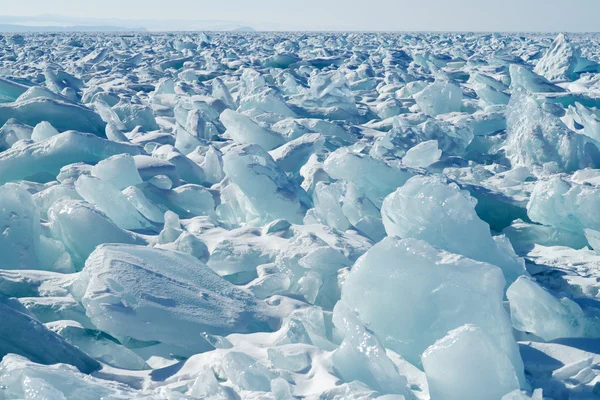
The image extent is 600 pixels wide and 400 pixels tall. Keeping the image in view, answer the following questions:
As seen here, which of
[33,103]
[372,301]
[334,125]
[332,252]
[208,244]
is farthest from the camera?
[334,125]

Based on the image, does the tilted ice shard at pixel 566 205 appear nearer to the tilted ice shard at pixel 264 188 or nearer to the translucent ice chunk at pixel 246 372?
the tilted ice shard at pixel 264 188

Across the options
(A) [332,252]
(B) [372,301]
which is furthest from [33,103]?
(B) [372,301]

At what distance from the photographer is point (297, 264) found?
2.36m

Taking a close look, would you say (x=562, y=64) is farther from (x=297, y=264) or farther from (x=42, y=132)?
(x=297, y=264)

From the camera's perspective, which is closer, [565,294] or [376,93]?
[565,294]

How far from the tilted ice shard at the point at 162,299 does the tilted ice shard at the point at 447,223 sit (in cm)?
60

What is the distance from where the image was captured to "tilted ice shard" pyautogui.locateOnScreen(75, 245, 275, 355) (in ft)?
6.32

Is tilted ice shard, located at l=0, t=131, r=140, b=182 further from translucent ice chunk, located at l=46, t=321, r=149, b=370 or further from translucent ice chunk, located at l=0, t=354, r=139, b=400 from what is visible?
translucent ice chunk, located at l=0, t=354, r=139, b=400

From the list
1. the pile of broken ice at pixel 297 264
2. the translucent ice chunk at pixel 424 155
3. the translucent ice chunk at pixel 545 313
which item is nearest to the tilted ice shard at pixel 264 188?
the pile of broken ice at pixel 297 264

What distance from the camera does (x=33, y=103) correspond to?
4.53 m

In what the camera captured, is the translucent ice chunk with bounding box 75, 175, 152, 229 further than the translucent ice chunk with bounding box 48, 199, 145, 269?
Yes

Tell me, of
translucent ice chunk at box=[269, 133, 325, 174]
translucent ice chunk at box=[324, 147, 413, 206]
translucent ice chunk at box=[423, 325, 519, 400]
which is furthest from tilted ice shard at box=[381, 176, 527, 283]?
translucent ice chunk at box=[269, 133, 325, 174]

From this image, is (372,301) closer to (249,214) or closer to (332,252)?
(332,252)

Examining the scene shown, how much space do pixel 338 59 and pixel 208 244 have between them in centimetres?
797
